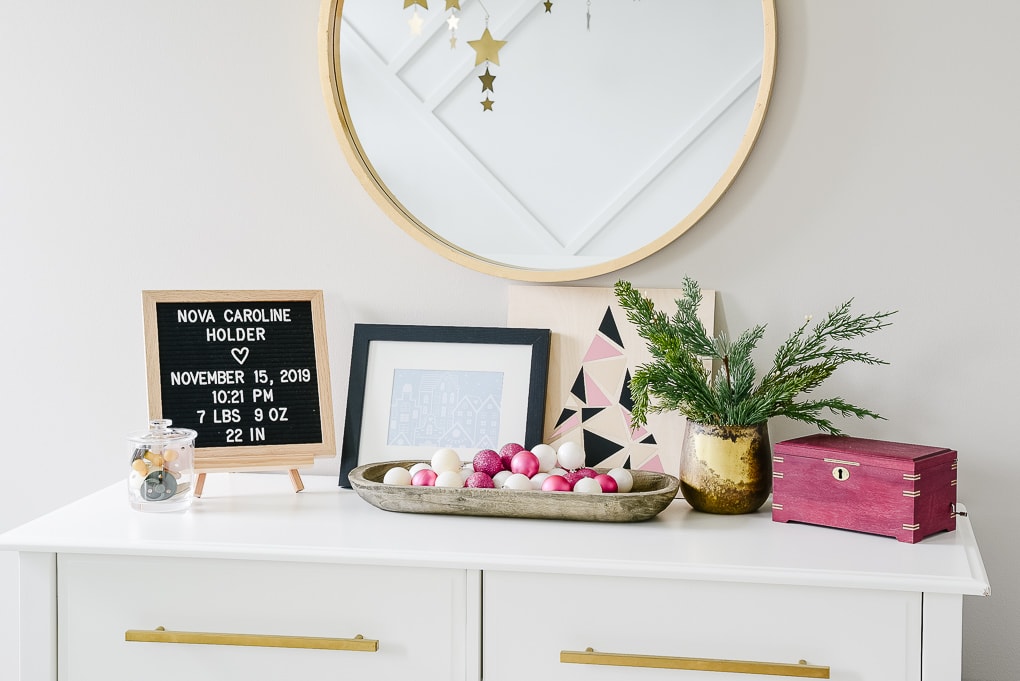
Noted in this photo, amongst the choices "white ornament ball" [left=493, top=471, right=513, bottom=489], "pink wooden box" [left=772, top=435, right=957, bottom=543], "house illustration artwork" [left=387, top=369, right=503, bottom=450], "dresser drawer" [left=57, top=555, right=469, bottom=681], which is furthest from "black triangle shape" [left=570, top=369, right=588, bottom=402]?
"dresser drawer" [left=57, top=555, right=469, bottom=681]

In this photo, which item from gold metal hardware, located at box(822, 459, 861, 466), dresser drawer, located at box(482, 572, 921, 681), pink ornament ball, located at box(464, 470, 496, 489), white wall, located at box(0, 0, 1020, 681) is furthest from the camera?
white wall, located at box(0, 0, 1020, 681)

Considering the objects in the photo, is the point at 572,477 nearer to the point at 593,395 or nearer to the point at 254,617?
the point at 593,395

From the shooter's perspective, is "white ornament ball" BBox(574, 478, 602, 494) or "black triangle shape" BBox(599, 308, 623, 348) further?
"black triangle shape" BBox(599, 308, 623, 348)

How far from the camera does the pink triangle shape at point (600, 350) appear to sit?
1464mm

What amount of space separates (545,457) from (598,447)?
0.17 meters

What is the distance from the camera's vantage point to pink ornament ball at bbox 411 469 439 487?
127 centimetres

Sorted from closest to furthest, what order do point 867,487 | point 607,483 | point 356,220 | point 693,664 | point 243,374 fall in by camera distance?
point 693,664 < point 867,487 < point 607,483 < point 243,374 < point 356,220

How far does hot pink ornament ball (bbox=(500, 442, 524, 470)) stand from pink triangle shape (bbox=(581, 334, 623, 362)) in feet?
0.73

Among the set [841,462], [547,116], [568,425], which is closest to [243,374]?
[568,425]

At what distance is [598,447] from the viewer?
1455 mm

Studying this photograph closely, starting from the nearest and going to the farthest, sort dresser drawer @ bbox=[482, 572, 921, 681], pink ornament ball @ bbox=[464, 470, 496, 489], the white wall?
dresser drawer @ bbox=[482, 572, 921, 681] → pink ornament ball @ bbox=[464, 470, 496, 489] → the white wall

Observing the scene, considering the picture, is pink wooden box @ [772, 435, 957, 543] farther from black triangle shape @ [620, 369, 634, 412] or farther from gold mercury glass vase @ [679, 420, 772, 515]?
black triangle shape @ [620, 369, 634, 412]

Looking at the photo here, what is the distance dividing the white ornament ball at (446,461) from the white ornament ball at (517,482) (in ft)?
0.31

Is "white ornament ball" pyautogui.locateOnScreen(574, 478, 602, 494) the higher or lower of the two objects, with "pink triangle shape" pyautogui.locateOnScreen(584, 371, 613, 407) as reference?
lower
